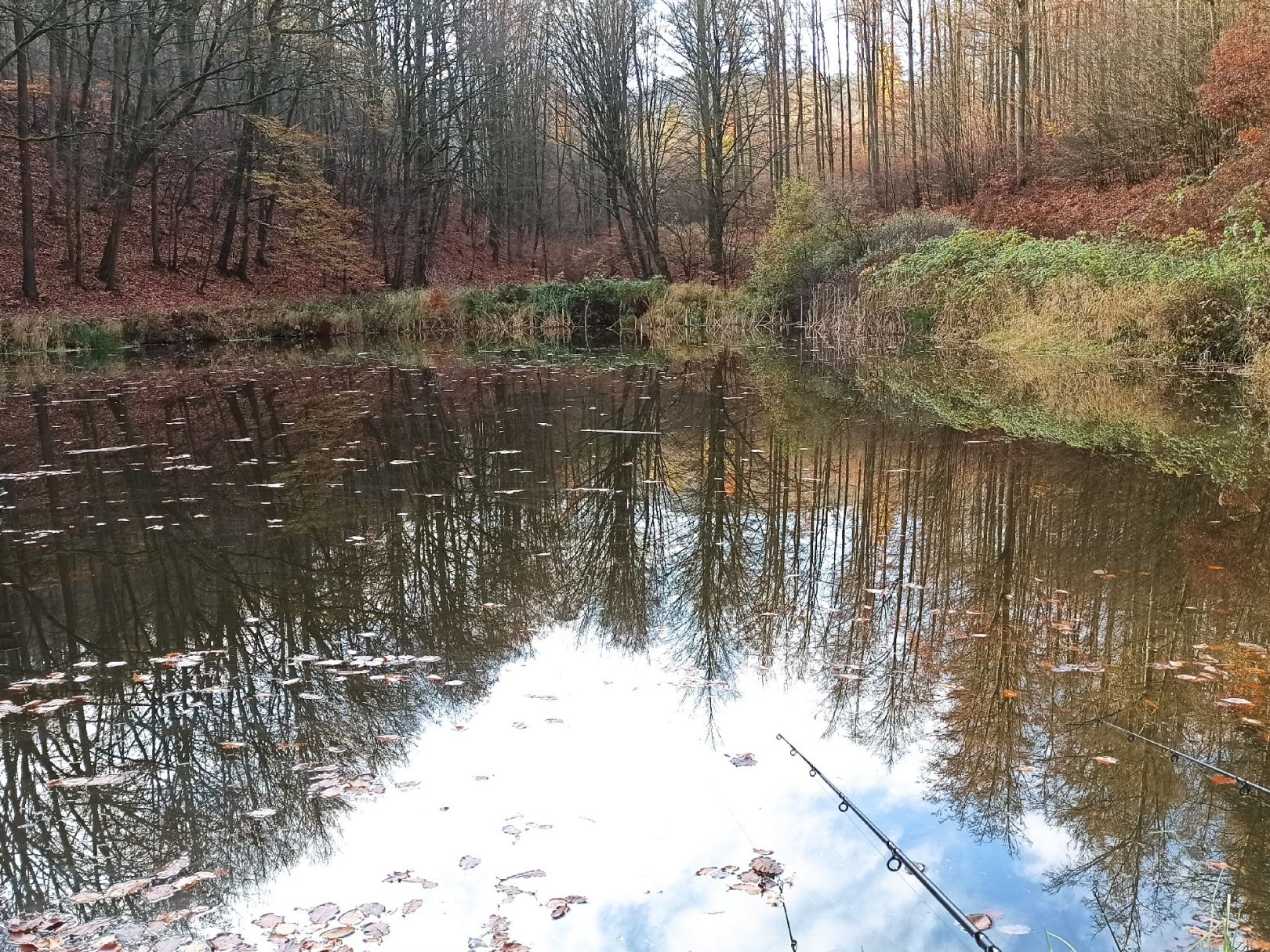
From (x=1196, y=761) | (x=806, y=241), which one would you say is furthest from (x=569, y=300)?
(x=1196, y=761)

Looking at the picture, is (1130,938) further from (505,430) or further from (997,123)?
(997,123)

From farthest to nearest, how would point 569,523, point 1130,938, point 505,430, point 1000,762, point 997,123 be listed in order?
point 997,123, point 505,430, point 569,523, point 1000,762, point 1130,938

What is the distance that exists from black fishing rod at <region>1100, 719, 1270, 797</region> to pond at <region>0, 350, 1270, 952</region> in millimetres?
41

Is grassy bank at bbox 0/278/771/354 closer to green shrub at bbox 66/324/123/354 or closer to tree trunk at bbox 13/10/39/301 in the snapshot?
green shrub at bbox 66/324/123/354

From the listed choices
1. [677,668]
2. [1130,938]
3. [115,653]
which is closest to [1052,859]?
[1130,938]

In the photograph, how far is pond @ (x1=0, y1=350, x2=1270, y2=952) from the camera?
265 cm

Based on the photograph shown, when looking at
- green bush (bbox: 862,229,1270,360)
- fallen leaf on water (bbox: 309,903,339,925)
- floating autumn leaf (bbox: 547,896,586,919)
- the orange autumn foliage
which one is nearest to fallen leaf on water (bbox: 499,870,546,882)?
floating autumn leaf (bbox: 547,896,586,919)

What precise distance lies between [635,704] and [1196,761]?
201 cm

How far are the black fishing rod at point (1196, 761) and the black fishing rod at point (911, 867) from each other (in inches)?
43.0

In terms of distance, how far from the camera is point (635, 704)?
13.0 feet

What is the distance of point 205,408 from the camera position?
12219 millimetres

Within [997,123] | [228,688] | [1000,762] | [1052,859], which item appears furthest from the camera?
[997,123]

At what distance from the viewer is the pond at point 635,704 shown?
104 inches

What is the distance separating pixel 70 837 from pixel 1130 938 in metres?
3.06
